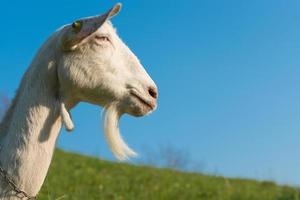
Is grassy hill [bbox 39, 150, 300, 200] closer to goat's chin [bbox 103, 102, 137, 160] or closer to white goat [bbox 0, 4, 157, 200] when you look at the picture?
goat's chin [bbox 103, 102, 137, 160]

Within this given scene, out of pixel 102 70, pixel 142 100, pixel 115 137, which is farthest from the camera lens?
pixel 115 137

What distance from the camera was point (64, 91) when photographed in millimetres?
4332

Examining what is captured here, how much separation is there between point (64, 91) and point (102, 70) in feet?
0.95

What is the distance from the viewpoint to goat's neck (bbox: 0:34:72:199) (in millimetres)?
4289

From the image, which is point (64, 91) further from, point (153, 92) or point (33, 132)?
Answer: point (153, 92)

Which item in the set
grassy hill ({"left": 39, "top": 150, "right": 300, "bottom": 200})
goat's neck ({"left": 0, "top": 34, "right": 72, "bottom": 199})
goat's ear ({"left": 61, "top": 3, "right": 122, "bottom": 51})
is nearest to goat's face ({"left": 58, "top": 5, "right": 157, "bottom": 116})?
goat's ear ({"left": 61, "top": 3, "right": 122, "bottom": 51})

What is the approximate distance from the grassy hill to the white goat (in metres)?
5.26

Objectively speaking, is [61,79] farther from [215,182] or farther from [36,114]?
[215,182]

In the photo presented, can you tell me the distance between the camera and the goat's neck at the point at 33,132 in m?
4.29

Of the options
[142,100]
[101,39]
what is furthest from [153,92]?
[101,39]

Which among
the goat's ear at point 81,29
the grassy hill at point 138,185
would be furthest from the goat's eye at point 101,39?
the grassy hill at point 138,185

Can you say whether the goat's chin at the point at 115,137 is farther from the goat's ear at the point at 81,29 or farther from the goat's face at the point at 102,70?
the goat's ear at the point at 81,29

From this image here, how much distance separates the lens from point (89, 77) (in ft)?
14.1

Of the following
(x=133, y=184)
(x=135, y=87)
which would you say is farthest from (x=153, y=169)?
(x=135, y=87)
